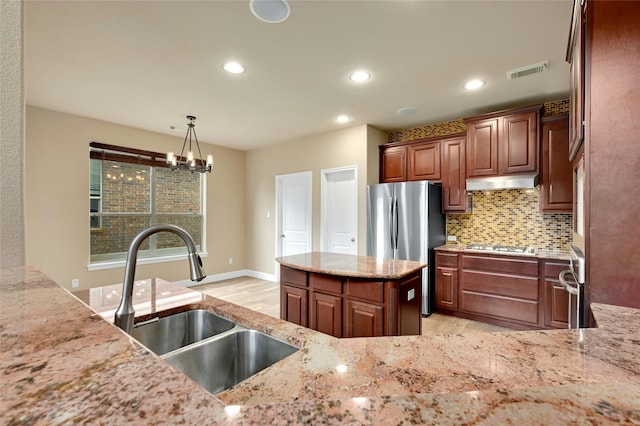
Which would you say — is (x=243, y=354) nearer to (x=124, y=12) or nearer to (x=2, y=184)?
(x=2, y=184)

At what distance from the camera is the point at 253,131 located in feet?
15.3

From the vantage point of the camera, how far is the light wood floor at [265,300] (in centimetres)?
326

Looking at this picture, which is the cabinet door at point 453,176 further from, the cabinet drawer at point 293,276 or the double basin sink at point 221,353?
the double basin sink at point 221,353

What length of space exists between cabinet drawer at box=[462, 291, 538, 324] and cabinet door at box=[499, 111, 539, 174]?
1.48 m

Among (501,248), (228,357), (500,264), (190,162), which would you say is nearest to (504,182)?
(501,248)

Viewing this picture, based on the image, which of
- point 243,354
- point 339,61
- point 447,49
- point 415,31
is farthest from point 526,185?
point 243,354

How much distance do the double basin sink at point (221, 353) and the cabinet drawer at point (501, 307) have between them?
3.14 m

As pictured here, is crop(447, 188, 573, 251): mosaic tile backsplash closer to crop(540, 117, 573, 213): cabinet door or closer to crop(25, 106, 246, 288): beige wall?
crop(540, 117, 573, 213): cabinet door

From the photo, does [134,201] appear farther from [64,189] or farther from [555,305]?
[555,305]

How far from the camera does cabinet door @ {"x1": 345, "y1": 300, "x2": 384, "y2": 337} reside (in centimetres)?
218

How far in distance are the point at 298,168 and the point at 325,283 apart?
3068 mm

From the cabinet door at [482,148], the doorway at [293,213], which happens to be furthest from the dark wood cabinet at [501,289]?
the doorway at [293,213]

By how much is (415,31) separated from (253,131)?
10.1 feet

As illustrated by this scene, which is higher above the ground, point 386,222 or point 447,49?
point 447,49
